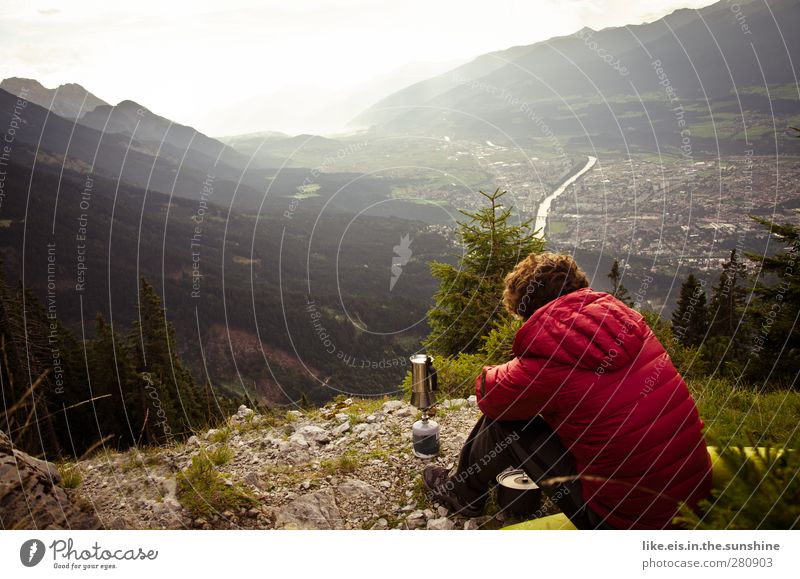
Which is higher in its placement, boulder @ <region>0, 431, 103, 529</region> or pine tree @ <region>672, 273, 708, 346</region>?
boulder @ <region>0, 431, 103, 529</region>

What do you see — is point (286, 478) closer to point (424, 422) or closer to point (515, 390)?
point (424, 422)

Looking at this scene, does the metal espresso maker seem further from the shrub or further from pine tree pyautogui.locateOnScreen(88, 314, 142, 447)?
pine tree pyautogui.locateOnScreen(88, 314, 142, 447)

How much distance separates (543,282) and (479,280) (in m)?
6.47

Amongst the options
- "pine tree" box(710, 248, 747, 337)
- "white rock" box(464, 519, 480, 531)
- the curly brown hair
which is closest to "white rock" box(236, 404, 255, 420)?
"white rock" box(464, 519, 480, 531)

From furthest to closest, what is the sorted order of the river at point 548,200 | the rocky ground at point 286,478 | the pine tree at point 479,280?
the river at point 548,200 → the pine tree at point 479,280 → the rocky ground at point 286,478

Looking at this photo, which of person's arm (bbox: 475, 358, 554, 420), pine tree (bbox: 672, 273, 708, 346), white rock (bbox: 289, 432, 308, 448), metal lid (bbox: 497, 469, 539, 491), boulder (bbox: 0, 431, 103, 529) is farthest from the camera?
pine tree (bbox: 672, 273, 708, 346)

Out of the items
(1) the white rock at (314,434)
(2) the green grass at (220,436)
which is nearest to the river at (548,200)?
(1) the white rock at (314,434)

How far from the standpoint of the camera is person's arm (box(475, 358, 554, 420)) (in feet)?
8.93

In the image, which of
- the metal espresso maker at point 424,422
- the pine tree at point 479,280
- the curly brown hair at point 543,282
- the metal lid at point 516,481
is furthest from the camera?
the pine tree at point 479,280

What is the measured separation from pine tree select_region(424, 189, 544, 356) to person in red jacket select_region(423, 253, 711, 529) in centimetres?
643

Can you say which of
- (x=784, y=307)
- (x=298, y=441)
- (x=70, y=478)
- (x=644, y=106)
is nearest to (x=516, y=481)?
(x=298, y=441)

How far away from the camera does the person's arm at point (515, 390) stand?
272cm

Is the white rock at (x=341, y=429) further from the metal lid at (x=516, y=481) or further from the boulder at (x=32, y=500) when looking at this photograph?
the boulder at (x=32, y=500)
